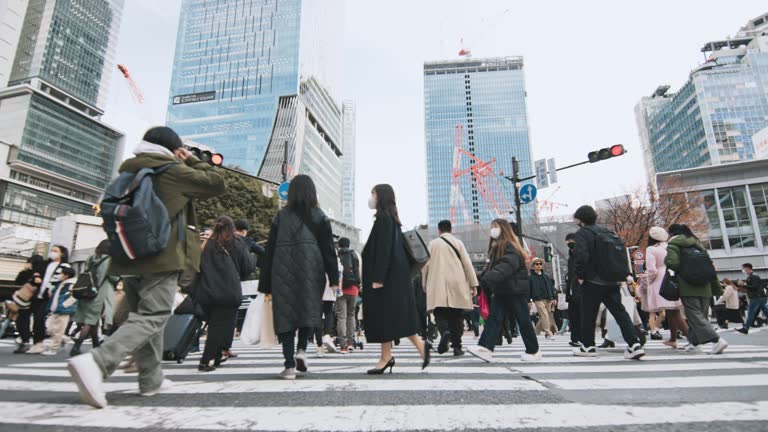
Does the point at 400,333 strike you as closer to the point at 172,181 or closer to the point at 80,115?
the point at 172,181

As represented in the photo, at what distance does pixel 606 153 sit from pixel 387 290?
1004 cm

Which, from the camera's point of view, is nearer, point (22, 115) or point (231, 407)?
point (231, 407)

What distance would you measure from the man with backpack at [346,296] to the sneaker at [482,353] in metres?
2.51

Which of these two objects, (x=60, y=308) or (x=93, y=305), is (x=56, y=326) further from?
(x=93, y=305)

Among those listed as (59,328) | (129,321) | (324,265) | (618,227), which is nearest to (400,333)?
(324,265)

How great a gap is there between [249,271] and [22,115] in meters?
99.8

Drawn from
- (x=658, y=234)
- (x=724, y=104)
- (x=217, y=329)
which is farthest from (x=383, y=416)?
(x=724, y=104)

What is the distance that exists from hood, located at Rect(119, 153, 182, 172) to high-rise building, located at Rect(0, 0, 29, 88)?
119 m

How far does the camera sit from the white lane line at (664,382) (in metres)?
2.75

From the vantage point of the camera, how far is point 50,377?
359cm

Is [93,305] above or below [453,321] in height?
above

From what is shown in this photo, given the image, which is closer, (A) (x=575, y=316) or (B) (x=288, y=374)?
(B) (x=288, y=374)

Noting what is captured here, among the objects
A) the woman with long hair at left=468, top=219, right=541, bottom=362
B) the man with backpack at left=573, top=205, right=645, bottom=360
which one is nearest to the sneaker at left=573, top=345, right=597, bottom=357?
the man with backpack at left=573, top=205, right=645, bottom=360

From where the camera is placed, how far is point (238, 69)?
300ft
